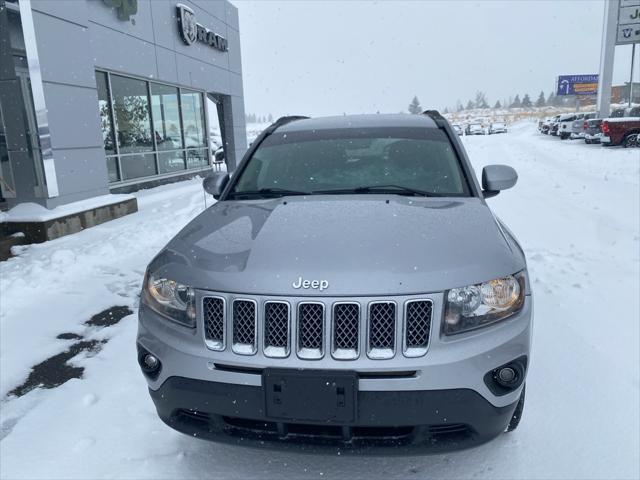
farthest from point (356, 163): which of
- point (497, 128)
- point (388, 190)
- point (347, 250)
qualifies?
point (497, 128)

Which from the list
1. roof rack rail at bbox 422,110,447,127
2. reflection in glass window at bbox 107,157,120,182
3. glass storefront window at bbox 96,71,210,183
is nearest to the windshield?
roof rack rail at bbox 422,110,447,127

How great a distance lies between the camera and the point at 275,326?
6.29ft

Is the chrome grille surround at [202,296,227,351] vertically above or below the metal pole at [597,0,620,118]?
below

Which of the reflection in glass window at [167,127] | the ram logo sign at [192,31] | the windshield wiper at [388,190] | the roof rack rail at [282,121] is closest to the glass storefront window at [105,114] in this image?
the reflection in glass window at [167,127]

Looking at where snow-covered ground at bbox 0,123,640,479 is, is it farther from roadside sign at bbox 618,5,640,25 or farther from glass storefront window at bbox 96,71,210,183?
roadside sign at bbox 618,5,640,25

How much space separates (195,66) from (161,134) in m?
3.29

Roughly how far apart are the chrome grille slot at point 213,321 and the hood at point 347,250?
67 mm

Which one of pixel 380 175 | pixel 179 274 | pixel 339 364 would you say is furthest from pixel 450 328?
pixel 380 175

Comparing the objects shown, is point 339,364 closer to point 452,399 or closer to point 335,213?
point 452,399

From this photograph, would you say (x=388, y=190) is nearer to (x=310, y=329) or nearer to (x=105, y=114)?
(x=310, y=329)

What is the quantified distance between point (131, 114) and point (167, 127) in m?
2.22

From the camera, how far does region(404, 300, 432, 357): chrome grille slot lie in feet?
6.13

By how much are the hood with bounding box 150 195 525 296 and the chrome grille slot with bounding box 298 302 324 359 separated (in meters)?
0.07

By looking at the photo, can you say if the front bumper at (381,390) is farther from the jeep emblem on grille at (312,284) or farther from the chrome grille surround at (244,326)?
the jeep emblem on grille at (312,284)
